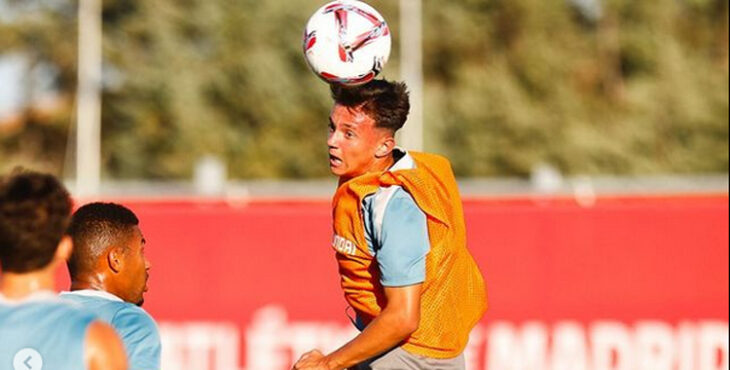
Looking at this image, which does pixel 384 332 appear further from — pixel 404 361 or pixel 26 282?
pixel 26 282

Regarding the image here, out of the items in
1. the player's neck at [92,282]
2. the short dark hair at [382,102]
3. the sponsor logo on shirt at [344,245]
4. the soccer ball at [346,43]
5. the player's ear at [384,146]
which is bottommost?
the player's neck at [92,282]

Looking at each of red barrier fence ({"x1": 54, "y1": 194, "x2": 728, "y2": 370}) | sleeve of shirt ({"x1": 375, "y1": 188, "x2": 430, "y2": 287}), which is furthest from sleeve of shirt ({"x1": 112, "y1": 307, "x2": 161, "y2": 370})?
red barrier fence ({"x1": 54, "y1": 194, "x2": 728, "y2": 370})

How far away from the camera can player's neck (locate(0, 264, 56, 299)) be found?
428 centimetres

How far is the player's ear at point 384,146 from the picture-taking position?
6137 millimetres

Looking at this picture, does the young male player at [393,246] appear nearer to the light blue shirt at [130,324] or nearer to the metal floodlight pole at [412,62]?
the light blue shirt at [130,324]

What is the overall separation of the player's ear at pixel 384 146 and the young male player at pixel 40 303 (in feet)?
6.64

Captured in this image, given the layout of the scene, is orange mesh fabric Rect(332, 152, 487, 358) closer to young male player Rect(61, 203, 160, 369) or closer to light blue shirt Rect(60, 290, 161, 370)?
young male player Rect(61, 203, 160, 369)

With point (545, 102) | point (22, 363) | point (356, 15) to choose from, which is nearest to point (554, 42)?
point (545, 102)

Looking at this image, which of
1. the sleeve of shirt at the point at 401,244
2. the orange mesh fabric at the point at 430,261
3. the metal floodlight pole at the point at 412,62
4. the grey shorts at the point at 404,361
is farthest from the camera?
the metal floodlight pole at the point at 412,62

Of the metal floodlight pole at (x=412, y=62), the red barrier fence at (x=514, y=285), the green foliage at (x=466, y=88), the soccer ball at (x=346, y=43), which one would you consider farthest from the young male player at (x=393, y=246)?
the green foliage at (x=466, y=88)

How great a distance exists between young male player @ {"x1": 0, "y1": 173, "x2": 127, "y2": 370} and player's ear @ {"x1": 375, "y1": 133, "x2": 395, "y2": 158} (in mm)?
2023

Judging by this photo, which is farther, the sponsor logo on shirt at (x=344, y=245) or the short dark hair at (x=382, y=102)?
the short dark hair at (x=382, y=102)

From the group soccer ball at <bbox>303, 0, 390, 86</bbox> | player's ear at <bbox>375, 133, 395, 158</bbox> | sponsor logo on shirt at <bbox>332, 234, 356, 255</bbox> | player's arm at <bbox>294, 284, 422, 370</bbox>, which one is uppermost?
soccer ball at <bbox>303, 0, 390, 86</bbox>

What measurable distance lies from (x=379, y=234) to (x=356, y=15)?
4.34 ft
